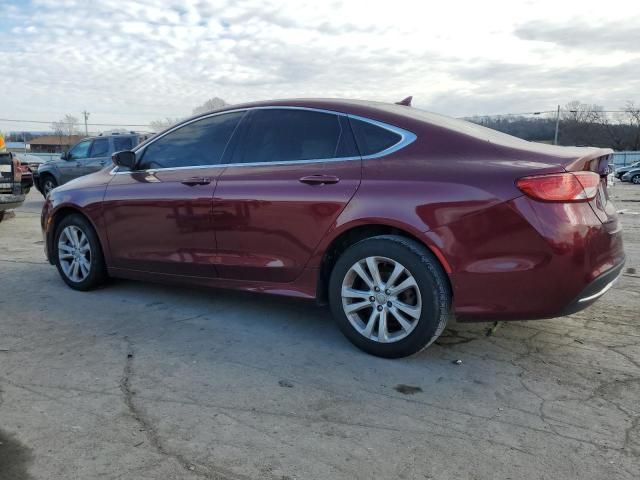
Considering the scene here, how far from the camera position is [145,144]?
4953 mm

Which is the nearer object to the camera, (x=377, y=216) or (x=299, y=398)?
(x=299, y=398)

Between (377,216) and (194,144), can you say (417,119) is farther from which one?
(194,144)

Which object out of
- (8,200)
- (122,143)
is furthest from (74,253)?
(122,143)

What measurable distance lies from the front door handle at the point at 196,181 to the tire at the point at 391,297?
130 centimetres

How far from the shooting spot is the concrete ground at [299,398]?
8.11 ft

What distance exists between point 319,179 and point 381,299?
2.96ft

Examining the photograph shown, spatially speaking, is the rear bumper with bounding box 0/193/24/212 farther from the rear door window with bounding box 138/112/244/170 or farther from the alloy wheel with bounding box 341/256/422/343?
the alloy wheel with bounding box 341/256/422/343

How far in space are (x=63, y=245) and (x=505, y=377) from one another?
420 centimetres

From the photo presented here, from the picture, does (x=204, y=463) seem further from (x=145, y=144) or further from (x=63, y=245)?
(x=63, y=245)

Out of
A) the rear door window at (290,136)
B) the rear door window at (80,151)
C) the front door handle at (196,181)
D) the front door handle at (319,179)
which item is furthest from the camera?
the rear door window at (80,151)

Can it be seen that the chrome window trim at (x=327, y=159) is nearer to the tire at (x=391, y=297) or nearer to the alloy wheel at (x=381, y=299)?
the tire at (x=391, y=297)

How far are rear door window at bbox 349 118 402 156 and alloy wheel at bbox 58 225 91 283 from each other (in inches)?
114

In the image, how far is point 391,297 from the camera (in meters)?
3.50

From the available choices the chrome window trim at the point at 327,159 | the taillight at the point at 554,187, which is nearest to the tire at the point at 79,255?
the chrome window trim at the point at 327,159
